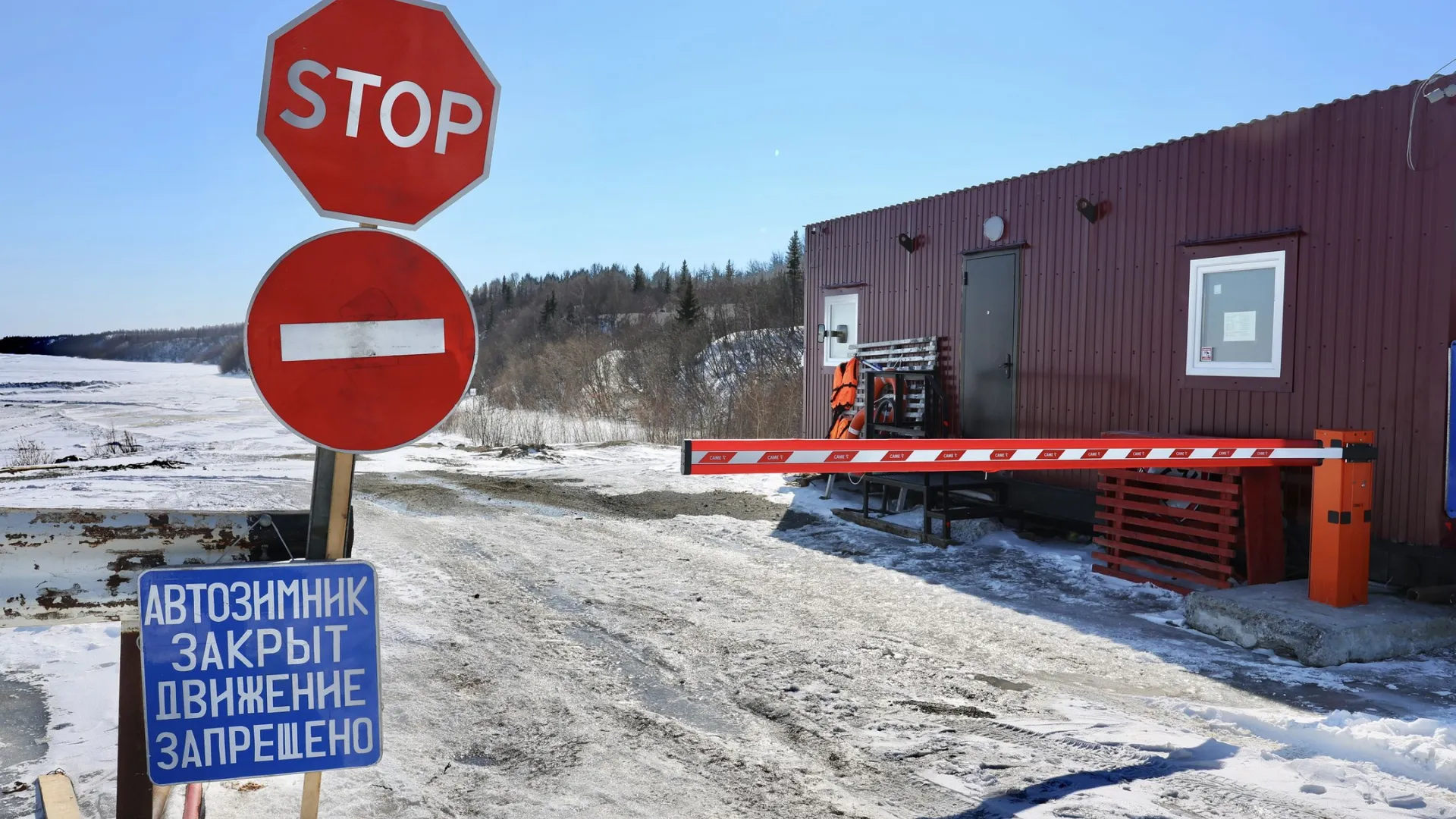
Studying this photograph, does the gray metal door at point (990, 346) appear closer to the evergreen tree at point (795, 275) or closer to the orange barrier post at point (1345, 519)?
the orange barrier post at point (1345, 519)

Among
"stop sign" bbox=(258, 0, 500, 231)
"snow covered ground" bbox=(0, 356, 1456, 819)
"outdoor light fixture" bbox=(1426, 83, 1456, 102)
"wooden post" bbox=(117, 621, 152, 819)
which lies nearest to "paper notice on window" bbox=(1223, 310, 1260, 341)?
"outdoor light fixture" bbox=(1426, 83, 1456, 102)

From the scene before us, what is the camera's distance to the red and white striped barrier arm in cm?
456

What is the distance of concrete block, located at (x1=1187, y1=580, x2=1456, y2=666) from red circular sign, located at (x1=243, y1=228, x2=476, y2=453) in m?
5.31

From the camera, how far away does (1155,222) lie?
877cm

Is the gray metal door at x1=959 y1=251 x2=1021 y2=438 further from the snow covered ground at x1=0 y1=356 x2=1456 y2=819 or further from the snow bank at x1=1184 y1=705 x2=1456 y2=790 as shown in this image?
the snow bank at x1=1184 y1=705 x2=1456 y2=790

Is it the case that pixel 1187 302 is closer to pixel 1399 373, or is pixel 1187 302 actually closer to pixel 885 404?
pixel 1399 373

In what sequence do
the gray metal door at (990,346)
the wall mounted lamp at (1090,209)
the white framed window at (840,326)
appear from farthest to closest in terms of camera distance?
the white framed window at (840,326)
the gray metal door at (990,346)
the wall mounted lamp at (1090,209)

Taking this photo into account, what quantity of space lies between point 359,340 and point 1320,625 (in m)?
5.61

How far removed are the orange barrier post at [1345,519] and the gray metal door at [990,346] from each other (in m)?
4.33

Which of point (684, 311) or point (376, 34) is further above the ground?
point (684, 311)

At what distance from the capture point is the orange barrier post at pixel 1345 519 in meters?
5.99

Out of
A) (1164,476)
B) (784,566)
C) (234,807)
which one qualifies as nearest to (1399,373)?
(1164,476)

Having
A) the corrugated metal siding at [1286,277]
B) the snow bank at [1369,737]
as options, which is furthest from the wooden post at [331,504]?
the corrugated metal siding at [1286,277]

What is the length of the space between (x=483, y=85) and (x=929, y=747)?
3.14m
